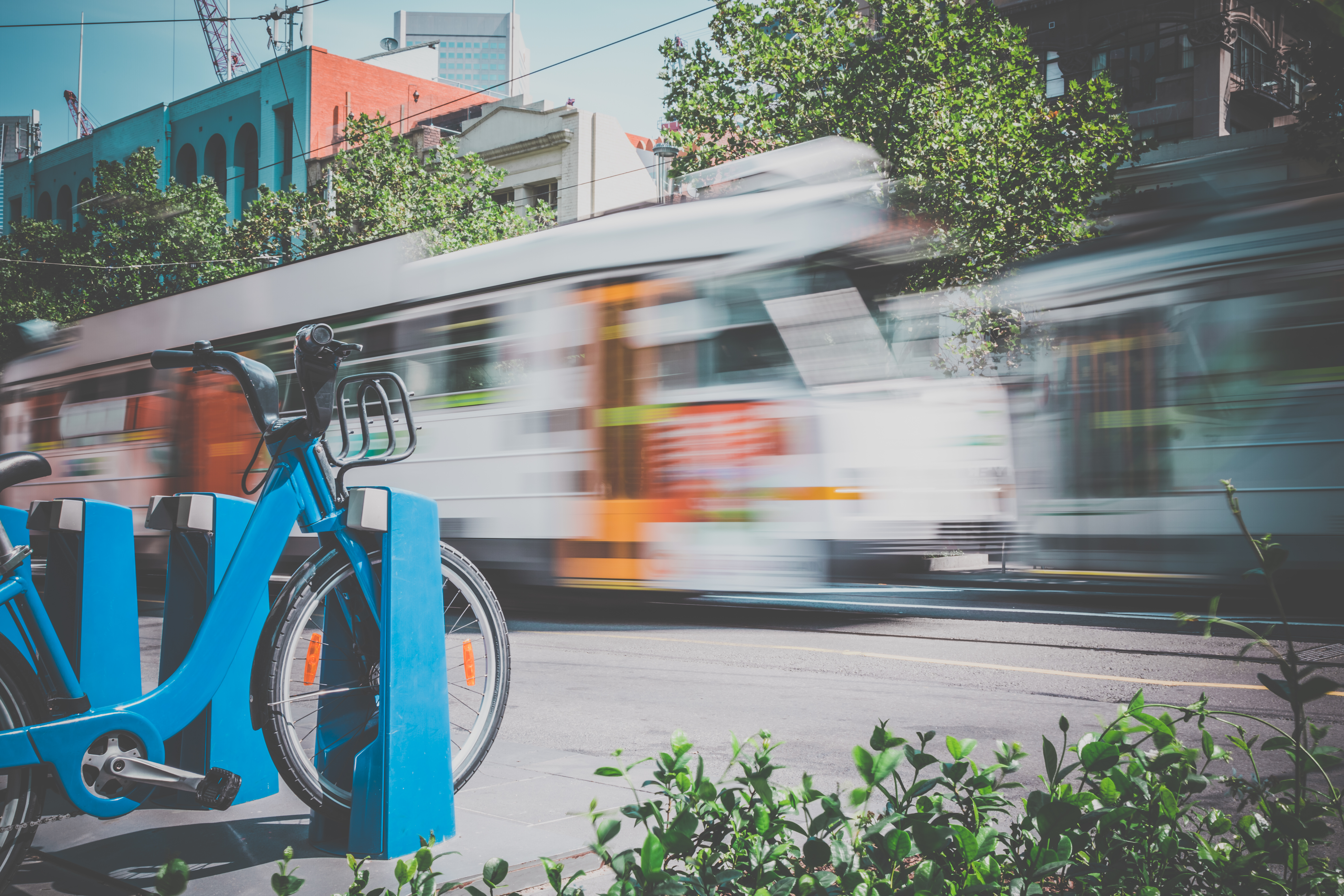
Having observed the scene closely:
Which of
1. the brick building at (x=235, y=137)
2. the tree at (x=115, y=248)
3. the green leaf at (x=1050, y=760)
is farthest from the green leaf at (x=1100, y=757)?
the tree at (x=115, y=248)

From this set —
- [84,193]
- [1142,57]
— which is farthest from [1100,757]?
[84,193]

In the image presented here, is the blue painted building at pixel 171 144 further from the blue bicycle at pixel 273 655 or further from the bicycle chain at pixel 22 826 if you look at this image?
the bicycle chain at pixel 22 826

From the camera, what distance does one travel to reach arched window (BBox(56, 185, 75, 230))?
46.5 feet

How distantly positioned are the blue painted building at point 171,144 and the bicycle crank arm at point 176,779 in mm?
9241

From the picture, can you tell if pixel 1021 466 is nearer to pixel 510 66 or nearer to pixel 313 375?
pixel 313 375

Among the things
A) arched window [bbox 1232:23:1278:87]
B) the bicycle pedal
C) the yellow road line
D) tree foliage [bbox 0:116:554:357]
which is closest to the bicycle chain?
the bicycle pedal

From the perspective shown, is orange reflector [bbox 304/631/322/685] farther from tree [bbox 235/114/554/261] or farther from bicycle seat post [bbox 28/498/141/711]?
tree [bbox 235/114/554/261]

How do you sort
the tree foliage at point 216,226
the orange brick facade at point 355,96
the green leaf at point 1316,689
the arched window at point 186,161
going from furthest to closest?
the orange brick facade at point 355,96 < the arched window at point 186,161 < the tree foliage at point 216,226 < the green leaf at point 1316,689

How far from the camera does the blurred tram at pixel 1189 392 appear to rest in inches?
267

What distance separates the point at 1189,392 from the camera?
7484 millimetres

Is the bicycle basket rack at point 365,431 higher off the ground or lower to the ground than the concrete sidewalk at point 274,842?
higher

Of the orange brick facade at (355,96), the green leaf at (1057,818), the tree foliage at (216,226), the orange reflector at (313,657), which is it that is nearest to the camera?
the green leaf at (1057,818)

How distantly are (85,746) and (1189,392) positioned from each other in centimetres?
750

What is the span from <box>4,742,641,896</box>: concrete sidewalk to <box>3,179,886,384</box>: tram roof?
207 inches
